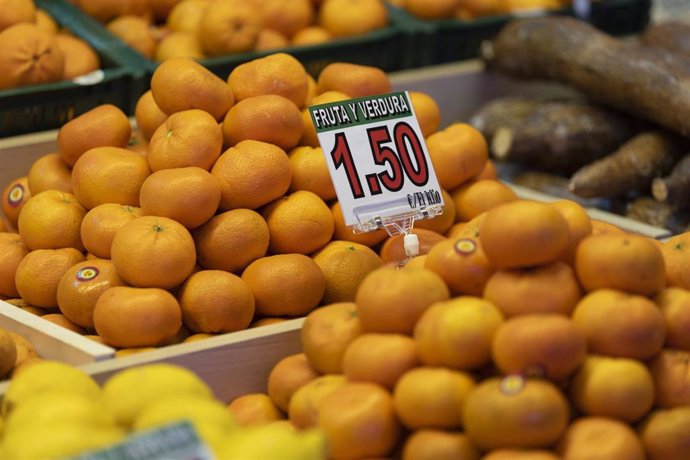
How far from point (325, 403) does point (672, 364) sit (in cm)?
46

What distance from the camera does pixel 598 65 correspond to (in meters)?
2.83

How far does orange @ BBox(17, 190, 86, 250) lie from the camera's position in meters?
1.88

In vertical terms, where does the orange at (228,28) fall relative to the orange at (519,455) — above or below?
above

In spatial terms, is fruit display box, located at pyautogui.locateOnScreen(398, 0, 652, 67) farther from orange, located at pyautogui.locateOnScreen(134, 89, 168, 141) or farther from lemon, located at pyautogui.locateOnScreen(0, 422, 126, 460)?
lemon, located at pyautogui.locateOnScreen(0, 422, 126, 460)

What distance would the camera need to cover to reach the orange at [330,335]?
146 cm

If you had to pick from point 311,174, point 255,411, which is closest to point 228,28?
point 311,174

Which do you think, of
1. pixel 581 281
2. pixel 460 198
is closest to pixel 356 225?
pixel 460 198

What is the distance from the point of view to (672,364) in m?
1.36

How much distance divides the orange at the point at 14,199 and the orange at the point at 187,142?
0.36 meters

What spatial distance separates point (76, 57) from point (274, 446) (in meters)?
1.75

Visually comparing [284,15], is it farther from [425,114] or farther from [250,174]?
[250,174]

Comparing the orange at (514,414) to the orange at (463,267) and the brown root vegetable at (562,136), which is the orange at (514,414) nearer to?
the orange at (463,267)

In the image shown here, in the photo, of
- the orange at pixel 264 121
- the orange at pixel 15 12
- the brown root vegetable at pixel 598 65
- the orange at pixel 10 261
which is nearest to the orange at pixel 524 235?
the orange at pixel 264 121

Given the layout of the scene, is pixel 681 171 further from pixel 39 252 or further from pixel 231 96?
pixel 39 252
